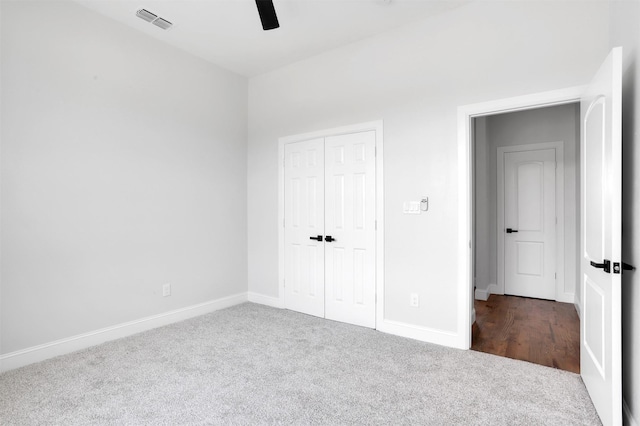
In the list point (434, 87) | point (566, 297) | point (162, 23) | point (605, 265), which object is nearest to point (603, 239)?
point (605, 265)

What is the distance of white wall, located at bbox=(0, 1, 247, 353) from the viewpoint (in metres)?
2.71

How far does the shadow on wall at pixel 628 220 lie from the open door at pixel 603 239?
0.13 m

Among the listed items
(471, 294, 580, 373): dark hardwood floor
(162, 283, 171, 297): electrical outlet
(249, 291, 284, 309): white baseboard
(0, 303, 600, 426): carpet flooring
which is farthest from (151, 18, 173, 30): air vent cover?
(471, 294, 580, 373): dark hardwood floor

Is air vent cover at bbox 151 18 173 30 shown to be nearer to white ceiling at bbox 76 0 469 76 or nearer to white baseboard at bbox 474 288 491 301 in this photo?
white ceiling at bbox 76 0 469 76

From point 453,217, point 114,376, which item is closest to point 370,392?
point 453,217

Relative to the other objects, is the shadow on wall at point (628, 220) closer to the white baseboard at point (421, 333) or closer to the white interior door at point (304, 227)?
the white baseboard at point (421, 333)

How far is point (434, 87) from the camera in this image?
317 cm

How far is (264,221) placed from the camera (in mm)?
4504

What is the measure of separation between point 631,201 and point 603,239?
0.92 feet

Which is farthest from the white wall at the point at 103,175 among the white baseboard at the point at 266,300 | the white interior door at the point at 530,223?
the white interior door at the point at 530,223

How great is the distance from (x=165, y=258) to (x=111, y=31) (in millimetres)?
2295

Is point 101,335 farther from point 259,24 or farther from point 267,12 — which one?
point 259,24

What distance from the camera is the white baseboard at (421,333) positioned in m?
3.05

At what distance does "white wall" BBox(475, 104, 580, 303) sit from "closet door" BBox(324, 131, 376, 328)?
6.85 feet
